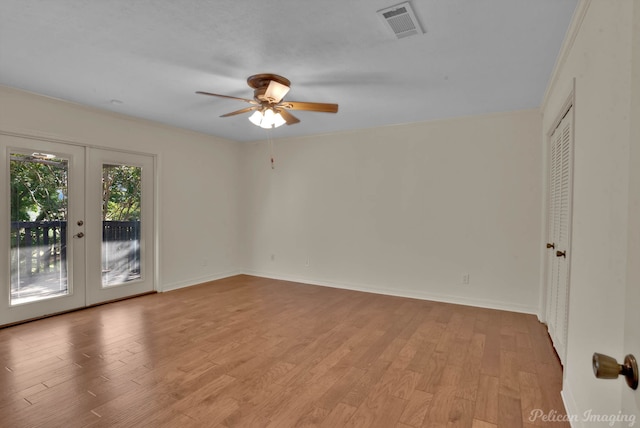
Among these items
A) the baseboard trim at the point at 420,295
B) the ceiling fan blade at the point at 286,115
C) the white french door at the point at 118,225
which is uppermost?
the ceiling fan blade at the point at 286,115

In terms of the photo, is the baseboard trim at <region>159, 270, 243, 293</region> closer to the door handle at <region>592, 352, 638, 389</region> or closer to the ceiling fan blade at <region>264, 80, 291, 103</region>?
the ceiling fan blade at <region>264, 80, 291, 103</region>

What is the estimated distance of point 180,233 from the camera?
5227mm

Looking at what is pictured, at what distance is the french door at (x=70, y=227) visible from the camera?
11.6ft

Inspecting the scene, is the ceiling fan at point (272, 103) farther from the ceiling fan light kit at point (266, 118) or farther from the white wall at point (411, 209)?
the white wall at point (411, 209)

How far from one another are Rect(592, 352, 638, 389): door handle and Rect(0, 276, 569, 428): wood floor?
1.59 meters

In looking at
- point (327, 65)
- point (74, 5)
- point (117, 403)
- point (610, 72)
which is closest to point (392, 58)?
point (327, 65)

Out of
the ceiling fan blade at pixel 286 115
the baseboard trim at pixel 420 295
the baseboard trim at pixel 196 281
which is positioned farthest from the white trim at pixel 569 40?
the baseboard trim at pixel 196 281

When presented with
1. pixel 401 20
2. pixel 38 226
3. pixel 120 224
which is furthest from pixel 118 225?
pixel 401 20

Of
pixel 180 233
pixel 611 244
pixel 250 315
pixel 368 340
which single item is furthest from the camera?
pixel 180 233

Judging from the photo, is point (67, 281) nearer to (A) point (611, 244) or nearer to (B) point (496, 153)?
(A) point (611, 244)

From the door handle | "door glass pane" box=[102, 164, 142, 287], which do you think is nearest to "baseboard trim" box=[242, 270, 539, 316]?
"door glass pane" box=[102, 164, 142, 287]

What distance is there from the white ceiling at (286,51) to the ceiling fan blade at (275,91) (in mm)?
169

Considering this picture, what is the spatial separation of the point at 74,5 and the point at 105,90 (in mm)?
1602

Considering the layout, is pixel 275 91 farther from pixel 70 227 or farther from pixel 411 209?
pixel 70 227
